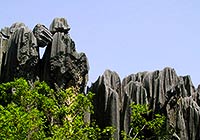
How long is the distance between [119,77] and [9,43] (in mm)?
8581

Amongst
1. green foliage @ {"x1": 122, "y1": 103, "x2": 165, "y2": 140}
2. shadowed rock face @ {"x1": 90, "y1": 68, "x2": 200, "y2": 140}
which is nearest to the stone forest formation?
shadowed rock face @ {"x1": 90, "y1": 68, "x2": 200, "y2": 140}

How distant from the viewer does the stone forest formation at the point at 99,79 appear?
716 inches

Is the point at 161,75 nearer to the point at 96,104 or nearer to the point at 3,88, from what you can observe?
the point at 96,104

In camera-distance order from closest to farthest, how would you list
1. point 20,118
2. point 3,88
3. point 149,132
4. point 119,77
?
point 20,118 < point 3,88 < point 149,132 < point 119,77

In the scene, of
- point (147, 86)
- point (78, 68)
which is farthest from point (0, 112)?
point (147, 86)

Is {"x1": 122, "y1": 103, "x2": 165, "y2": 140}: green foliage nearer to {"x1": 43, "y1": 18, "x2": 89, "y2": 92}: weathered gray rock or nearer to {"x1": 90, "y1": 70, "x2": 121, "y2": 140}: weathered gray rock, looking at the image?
{"x1": 90, "y1": 70, "x2": 121, "y2": 140}: weathered gray rock

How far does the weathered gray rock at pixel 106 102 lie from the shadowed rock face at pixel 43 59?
3681mm

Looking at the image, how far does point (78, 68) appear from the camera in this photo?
730 inches

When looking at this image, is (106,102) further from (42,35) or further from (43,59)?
(42,35)

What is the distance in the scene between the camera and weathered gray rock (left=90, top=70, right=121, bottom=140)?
2198cm

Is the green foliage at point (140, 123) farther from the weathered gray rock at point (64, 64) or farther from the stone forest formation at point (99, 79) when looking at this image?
the weathered gray rock at point (64, 64)

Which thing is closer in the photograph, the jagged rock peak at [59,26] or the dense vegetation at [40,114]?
the dense vegetation at [40,114]

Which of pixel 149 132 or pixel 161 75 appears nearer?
pixel 149 132

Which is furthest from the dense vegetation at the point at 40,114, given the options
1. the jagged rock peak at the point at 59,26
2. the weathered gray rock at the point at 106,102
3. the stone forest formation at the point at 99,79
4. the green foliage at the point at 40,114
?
the weathered gray rock at the point at 106,102
